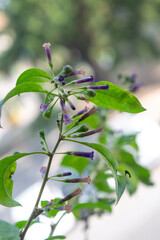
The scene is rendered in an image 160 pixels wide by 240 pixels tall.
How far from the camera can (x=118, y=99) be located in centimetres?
21

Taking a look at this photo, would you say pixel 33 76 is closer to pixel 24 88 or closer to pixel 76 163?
pixel 24 88

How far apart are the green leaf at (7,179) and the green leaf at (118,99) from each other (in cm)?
6

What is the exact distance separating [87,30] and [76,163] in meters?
2.68

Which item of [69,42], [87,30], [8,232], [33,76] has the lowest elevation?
[8,232]

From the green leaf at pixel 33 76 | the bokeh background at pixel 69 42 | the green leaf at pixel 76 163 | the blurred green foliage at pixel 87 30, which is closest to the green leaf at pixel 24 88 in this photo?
the green leaf at pixel 33 76

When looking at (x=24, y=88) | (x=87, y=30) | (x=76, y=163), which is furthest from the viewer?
(x=87, y=30)

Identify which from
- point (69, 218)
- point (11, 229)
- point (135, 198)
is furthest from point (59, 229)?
point (11, 229)

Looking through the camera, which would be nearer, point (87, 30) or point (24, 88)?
point (24, 88)

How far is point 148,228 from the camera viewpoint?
2.07ft

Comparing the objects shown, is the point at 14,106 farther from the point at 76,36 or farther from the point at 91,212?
the point at 91,212

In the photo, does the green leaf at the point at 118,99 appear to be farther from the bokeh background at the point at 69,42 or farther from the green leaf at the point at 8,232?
the bokeh background at the point at 69,42

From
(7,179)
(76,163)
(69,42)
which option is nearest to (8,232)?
(7,179)

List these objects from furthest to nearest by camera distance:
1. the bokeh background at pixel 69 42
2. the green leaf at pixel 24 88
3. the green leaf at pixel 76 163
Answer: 1. the bokeh background at pixel 69 42
2. the green leaf at pixel 76 163
3. the green leaf at pixel 24 88

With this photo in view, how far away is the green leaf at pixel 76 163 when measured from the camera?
36cm
